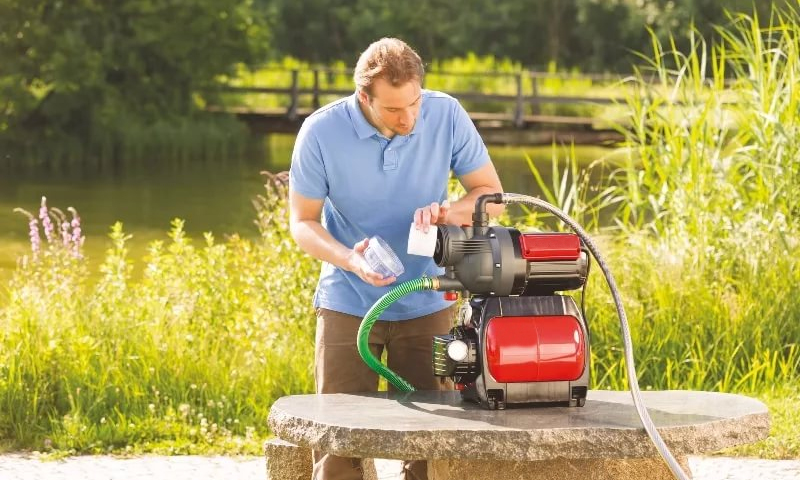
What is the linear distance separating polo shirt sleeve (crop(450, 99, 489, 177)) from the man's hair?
26 centimetres

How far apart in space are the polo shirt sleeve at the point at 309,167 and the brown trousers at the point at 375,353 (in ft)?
1.21

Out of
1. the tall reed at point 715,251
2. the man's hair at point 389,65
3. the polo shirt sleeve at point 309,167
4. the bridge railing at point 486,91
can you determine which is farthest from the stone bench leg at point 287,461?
the bridge railing at point 486,91

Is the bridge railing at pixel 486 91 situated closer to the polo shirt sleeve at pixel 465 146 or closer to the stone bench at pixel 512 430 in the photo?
the polo shirt sleeve at pixel 465 146

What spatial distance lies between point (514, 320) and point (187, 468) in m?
2.17

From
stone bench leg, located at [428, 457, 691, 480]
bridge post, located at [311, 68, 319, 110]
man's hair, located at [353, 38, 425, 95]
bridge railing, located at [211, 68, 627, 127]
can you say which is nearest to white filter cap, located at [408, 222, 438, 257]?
man's hair, located at [353, 38, 425, 95]

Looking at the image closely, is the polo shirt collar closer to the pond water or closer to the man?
the man

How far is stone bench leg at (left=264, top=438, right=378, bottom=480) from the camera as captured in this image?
4242mm

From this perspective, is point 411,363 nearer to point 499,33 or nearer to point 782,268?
point 782,268

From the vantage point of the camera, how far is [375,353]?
389 cm

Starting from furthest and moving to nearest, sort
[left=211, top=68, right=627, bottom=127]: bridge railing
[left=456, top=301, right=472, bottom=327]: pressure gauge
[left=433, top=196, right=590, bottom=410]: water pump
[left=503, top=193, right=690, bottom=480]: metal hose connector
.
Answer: [left=211, top=68, right=627, bottom=127]: bridge railing, [left=456, top=301, right=472, bottom=327]: pressure gauge, [left=433, top=196, right=590, bottom=410]: water pump, [left=503, top=193, right=690, bottom=480]: metal hose connector

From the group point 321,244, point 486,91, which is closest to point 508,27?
point 486,91

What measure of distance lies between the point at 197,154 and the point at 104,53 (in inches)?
96.8

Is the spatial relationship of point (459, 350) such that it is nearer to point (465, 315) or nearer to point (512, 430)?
point (465, 315)

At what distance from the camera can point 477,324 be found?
338 cm
